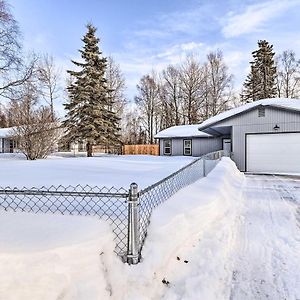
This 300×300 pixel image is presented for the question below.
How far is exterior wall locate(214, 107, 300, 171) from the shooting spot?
15359mm

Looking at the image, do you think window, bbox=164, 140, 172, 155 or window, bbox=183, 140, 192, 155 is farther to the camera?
window, bbox=164, 140, 172, 155

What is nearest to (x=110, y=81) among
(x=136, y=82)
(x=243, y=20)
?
(x=136, y=82)

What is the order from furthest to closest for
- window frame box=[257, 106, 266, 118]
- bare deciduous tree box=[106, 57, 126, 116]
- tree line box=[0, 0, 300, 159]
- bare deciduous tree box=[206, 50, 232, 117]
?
bare deciduous tree box=[206, 50, 232, 117]
bare deciduous tree box=[106, 57, 126, 116]
tree line box=[0, 0, 300, 159]
window frame box=[257, 106, 266, 118]

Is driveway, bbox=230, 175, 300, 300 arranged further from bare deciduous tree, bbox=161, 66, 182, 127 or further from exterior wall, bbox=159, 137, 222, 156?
bare deciduous tree, bbox=161, 66, 182, 127

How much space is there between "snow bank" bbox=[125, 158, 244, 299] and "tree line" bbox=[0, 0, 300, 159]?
52.6 feet

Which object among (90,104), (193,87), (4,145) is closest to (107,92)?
(90,104)

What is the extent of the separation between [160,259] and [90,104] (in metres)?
24.1

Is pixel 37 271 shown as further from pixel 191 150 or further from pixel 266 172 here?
pixel 191 150

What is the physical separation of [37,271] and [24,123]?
63.7 feet

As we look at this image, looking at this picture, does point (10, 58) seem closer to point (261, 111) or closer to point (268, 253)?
point (261, 111)

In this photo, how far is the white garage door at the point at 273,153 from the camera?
50.9 feet

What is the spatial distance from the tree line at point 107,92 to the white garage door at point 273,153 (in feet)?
44.1

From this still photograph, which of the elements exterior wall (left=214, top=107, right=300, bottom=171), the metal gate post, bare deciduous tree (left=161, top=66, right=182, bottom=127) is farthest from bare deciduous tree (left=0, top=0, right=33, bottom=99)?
bare deciduous tree (left=161, top=66, right=182, bottom=127)

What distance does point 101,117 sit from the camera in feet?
86.7
